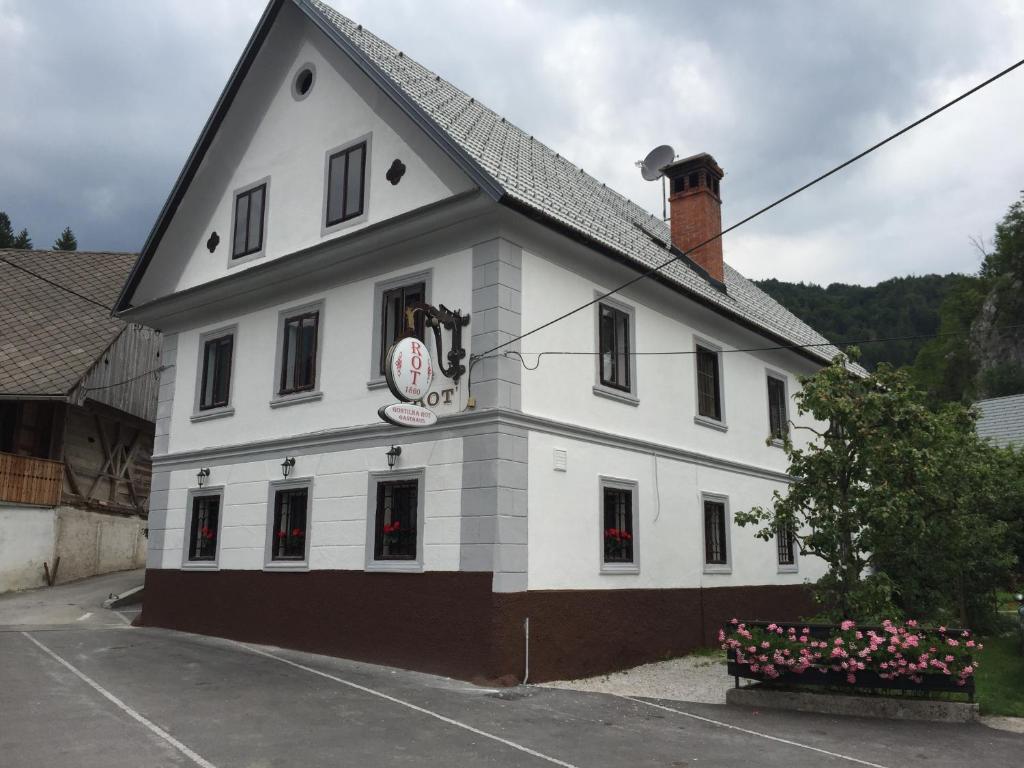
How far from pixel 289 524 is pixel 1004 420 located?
38.8m

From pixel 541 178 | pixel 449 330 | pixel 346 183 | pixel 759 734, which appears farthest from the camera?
pixel 541 178

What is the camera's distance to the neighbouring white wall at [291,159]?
14.5 meters

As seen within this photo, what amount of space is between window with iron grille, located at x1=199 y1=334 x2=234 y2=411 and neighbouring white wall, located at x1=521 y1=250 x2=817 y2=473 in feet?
23.0

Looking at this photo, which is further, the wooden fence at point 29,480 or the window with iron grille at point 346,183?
the wooden fence at point 29,480

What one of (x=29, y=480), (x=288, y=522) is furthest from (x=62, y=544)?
(x=288, y=522)

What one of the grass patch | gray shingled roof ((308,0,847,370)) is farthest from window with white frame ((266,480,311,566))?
the grass patch

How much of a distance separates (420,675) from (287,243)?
27.1 feet

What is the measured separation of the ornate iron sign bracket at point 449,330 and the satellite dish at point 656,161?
11.3 metres

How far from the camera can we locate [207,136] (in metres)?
17.3

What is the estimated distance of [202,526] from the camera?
55.7 feet

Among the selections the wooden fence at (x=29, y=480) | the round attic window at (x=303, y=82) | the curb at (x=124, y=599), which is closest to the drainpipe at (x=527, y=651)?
the round attic window at (x=303, y=82)

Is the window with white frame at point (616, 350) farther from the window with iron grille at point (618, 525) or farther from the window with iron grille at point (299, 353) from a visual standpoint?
the window with iron grille at point (299, 353)

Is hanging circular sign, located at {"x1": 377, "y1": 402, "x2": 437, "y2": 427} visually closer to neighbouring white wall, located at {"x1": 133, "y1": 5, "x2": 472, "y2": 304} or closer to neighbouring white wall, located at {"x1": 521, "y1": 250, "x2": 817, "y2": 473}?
neighbouring white wall, located at {"x1": 521, "y1": 250, "x2": 817, "y2": 473}

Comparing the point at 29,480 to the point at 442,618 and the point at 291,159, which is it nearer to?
the point at 291,159
